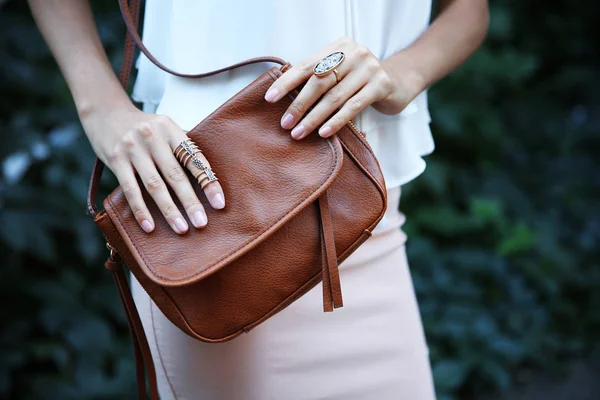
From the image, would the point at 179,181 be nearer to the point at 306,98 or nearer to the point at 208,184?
the point at 208,184

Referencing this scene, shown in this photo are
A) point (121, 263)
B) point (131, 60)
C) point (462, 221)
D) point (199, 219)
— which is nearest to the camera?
point (199, 219)

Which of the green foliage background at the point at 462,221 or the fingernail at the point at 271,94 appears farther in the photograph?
the green foliage background at the point at 462,221

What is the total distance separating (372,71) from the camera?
1038mm

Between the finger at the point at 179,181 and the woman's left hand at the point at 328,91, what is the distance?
0.58ft

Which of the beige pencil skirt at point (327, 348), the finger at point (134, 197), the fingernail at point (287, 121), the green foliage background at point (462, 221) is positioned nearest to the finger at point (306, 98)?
the fingernail at point (287, 121)

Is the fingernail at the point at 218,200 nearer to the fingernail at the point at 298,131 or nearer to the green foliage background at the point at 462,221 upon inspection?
the fingernail at the point at 298,131

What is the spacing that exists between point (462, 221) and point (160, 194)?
242 cm

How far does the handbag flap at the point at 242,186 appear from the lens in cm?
99

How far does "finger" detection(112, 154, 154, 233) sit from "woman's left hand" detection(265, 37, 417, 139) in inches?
9.8

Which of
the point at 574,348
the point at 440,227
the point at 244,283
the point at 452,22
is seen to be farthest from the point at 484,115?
the point at 244,283

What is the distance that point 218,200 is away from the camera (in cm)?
99

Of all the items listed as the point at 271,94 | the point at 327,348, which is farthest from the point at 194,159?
the point at 327,348

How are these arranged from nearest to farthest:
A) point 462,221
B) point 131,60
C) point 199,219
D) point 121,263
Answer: point 199,219
point 121,263
point 131,60
point 462,221

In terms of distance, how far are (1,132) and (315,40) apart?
4.98 ft
